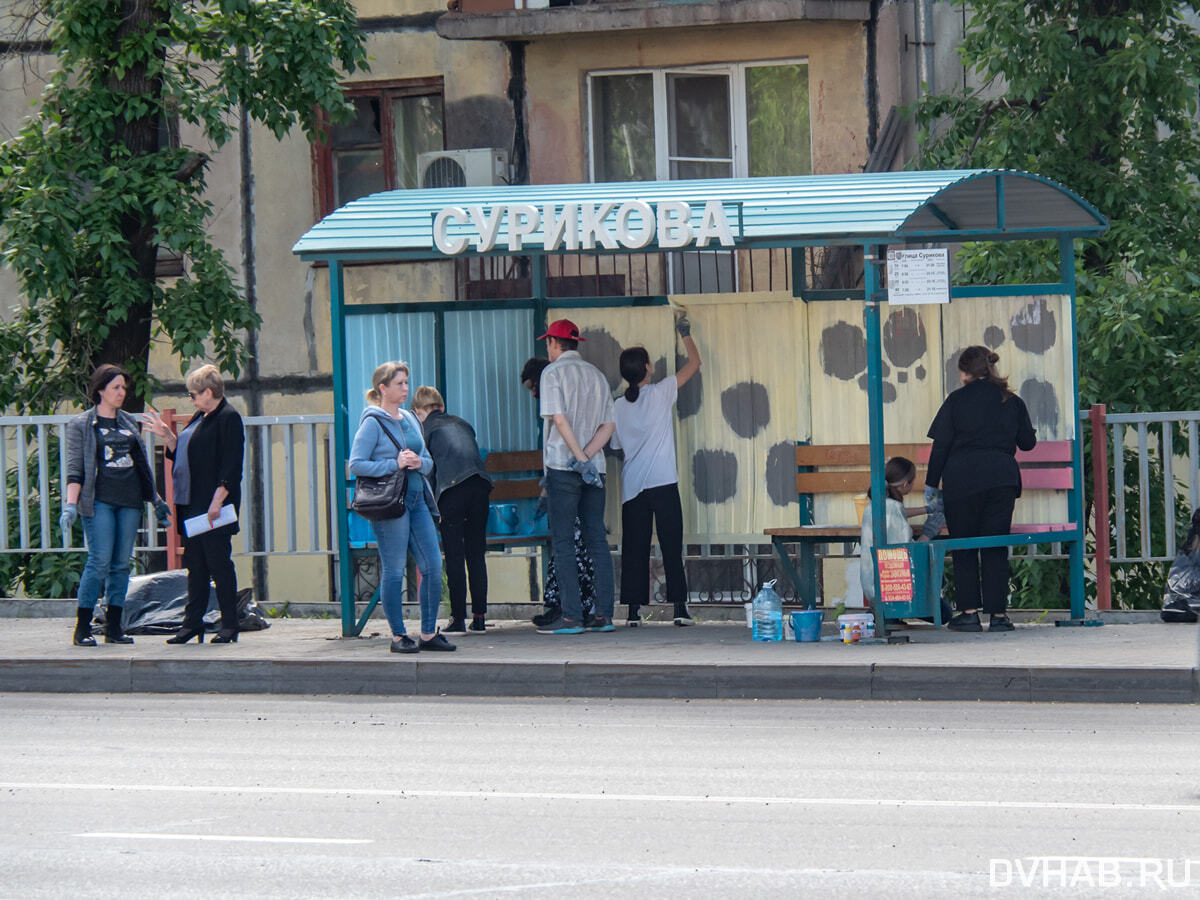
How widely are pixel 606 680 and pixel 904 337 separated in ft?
11.8

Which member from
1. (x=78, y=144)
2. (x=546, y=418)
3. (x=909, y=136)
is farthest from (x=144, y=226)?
(x=909, y=136)

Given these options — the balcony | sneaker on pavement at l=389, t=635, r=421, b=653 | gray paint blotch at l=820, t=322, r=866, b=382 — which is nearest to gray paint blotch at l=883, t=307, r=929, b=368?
gray paint blotch at l=820, t=322, r=866, b=382

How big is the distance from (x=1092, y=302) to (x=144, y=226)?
7549 mm

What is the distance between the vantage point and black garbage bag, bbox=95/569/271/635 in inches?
505

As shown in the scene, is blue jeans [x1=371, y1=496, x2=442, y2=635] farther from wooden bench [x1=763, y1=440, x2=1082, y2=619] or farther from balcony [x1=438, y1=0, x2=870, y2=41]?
balcony [x1=438, y1=0, x2=870, y2=41]

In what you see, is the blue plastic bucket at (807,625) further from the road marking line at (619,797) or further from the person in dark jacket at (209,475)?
the road marking line at (619,797)

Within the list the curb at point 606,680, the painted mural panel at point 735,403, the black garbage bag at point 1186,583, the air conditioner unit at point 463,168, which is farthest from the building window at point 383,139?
the black garbage bag at point 1186,583

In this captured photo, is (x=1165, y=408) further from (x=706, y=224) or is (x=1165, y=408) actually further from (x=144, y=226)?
(x=144, y=226)

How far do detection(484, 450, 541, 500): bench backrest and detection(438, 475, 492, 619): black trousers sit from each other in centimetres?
80

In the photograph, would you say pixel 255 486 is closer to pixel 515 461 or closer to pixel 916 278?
pixel 515 461

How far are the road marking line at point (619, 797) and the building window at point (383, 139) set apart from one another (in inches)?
477

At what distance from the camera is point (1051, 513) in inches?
482

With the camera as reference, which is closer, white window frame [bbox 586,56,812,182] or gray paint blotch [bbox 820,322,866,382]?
gray paint blotch [bbox 820,322,866,382]

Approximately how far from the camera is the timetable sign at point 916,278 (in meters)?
11.5
